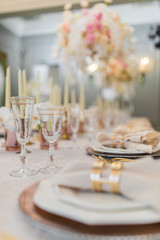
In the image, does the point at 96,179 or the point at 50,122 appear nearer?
the point at 96,179

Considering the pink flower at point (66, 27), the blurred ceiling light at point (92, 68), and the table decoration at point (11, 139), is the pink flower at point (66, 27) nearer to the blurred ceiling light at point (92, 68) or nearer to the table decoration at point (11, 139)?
the blurred ceiling light at point (92, 68)

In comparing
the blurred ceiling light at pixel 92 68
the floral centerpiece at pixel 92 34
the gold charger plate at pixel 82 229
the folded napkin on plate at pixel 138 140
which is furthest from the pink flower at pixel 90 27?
the gold charger plate at pixel 82 229

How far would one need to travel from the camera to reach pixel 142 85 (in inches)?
233

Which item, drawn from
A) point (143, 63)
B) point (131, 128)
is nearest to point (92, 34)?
point (131, 128)

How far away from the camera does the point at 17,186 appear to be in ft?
2.11

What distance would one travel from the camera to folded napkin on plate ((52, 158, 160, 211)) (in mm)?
415

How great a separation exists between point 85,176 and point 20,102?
1.28 ft

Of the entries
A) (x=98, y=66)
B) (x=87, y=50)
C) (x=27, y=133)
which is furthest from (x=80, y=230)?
(x=98, y=66)

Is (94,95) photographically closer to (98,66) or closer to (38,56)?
(38,56)

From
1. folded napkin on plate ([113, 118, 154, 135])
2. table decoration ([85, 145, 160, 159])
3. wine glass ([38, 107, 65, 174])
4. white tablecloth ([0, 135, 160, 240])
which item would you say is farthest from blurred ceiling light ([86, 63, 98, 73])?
wine glass ([38, 107, 65, 174])

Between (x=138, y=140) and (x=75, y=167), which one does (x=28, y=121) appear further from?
(x=138, y=140)

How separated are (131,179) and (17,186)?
0.32 m

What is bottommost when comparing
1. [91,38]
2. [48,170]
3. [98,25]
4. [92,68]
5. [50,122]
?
[48,170]

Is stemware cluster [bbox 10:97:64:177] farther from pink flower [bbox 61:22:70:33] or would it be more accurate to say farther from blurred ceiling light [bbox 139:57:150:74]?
blurred ceiling light [bbox 139:57:150:74]
